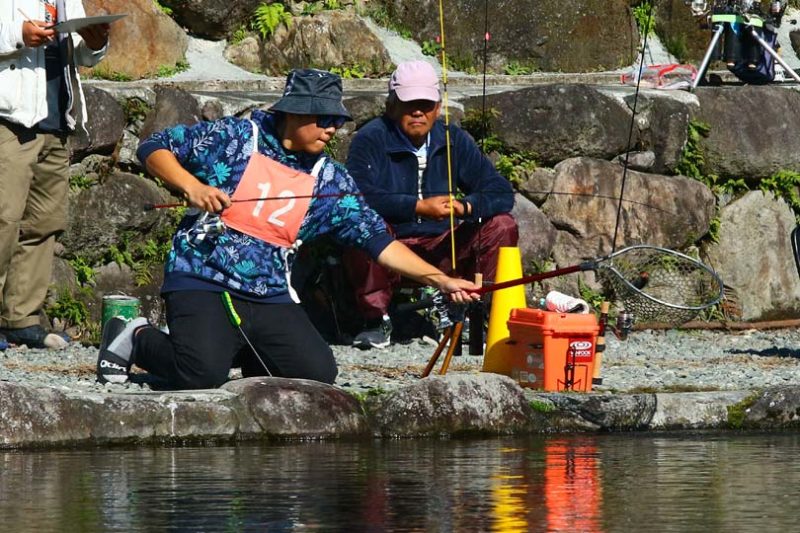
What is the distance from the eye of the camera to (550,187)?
10586 mm

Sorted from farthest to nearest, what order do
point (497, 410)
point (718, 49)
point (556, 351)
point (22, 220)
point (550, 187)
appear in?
point (718, 49), point (550, 187), point (22, 220), point (556, 351), point (497, 410)

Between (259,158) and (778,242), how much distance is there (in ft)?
15.9

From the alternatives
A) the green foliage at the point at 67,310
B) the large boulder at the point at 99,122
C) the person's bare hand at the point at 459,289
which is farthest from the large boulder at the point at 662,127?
the person's bare hand at the point at 459,289

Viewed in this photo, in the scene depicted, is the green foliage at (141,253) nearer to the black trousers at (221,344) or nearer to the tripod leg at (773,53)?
the black trousers at (221,344)

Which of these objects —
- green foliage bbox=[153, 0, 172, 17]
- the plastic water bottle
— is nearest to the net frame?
the plastic water bottle

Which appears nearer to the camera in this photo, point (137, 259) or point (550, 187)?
point (137, 259)

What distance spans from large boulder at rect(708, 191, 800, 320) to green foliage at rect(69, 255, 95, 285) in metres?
3.76

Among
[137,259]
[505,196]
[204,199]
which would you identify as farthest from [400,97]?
[204,199]

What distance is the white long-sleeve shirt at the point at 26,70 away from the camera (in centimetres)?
832

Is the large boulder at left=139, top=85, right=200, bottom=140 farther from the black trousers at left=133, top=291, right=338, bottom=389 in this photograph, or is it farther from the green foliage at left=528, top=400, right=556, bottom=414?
the green foliage at left=528, top=400, right=556, bottom=414

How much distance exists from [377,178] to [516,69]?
2.48 meters

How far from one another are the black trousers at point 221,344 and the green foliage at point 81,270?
2151mm

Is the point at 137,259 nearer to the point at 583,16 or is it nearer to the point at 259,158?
the point at 259,158

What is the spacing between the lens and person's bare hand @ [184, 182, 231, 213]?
684 centimetres
